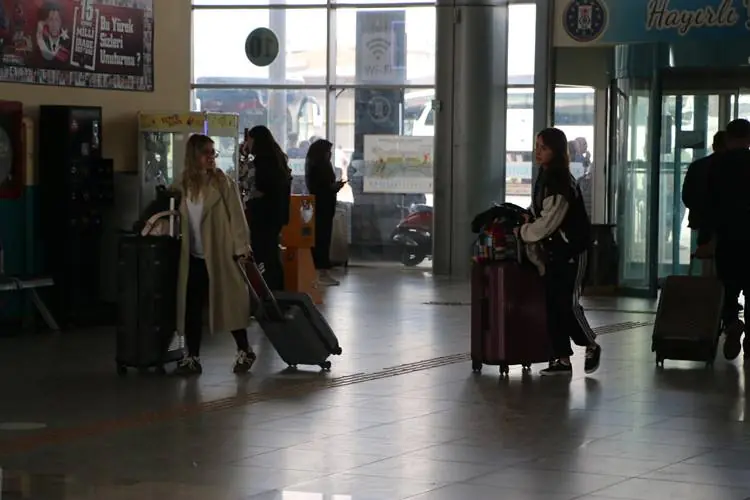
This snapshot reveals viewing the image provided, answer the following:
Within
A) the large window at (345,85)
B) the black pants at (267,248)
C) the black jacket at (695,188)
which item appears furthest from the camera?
the large window at (345,85)

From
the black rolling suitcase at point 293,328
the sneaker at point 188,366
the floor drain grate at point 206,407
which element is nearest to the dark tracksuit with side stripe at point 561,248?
the floor drain grate at point 206,407

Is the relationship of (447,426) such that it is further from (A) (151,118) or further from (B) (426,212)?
(B) (426,212)

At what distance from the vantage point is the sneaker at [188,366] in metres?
10.2

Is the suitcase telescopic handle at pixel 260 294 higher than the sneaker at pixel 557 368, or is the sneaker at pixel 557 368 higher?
the suitcase telescopic handle at pixel 260 294

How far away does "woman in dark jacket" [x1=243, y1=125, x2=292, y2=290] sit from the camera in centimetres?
1392

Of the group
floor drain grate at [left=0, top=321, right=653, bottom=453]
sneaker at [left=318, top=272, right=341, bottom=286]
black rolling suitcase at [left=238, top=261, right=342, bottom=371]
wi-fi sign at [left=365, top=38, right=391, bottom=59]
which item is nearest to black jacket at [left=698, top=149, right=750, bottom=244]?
floor drain grate at [left=0, top=321, right=653, bottom=453]

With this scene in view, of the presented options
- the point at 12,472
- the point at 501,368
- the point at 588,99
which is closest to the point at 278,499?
the point at 12,472

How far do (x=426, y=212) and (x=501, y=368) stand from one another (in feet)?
38.8

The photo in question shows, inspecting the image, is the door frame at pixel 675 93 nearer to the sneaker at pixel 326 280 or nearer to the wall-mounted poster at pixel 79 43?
the sneaker at pixel 326 280

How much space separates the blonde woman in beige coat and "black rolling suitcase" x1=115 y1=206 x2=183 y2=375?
9 cm

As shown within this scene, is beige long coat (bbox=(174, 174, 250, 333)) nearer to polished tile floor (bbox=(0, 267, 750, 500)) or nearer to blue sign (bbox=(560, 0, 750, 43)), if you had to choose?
polished tile floor (bbox=(0, 267, 750, 500))

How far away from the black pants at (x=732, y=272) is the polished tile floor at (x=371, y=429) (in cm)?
45

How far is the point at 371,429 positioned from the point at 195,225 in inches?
105

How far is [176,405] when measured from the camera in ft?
29.4
